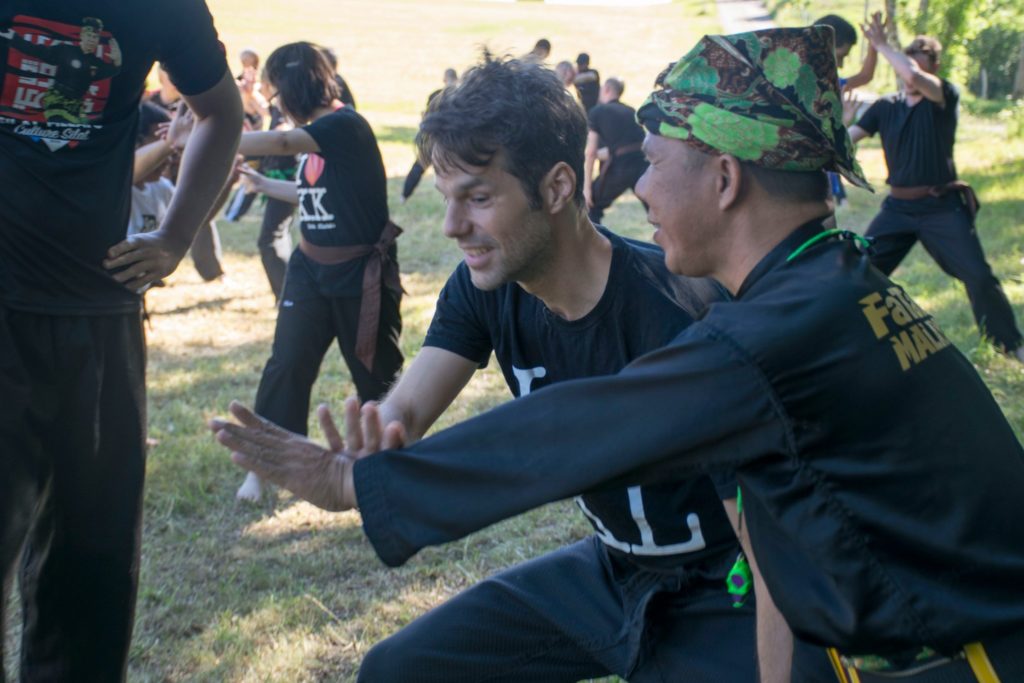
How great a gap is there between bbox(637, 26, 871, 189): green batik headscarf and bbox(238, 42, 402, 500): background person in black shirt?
138 inches

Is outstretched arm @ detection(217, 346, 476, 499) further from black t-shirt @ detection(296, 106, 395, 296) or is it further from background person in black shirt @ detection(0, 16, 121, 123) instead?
black t-shirt @ detection(296, 106, 395, 296)

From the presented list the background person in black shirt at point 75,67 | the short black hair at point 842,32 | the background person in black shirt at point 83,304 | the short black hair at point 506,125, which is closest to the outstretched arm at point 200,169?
the background person in black shirt at point 83,304

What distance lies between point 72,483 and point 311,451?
1.11 meters

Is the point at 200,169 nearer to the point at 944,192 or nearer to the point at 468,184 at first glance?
the point at 468,184

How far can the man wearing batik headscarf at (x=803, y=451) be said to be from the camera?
167cm

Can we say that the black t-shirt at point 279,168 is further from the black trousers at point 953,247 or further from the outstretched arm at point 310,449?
the outstretched arm at point 310,449

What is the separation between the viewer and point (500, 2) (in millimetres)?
59562

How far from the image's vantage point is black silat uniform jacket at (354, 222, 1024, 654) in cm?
166

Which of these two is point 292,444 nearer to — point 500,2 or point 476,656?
point 476,656

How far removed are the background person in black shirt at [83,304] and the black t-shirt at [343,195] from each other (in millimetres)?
2385

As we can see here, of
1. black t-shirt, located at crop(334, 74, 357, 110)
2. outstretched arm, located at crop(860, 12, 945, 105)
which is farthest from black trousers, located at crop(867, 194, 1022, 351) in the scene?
black t-shirt, located at crop(334, 74, 357, 110)

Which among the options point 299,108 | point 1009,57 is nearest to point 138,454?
point 299,108

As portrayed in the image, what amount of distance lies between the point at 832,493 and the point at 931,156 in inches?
246

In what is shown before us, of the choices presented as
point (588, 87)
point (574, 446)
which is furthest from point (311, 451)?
point (588, 87)
